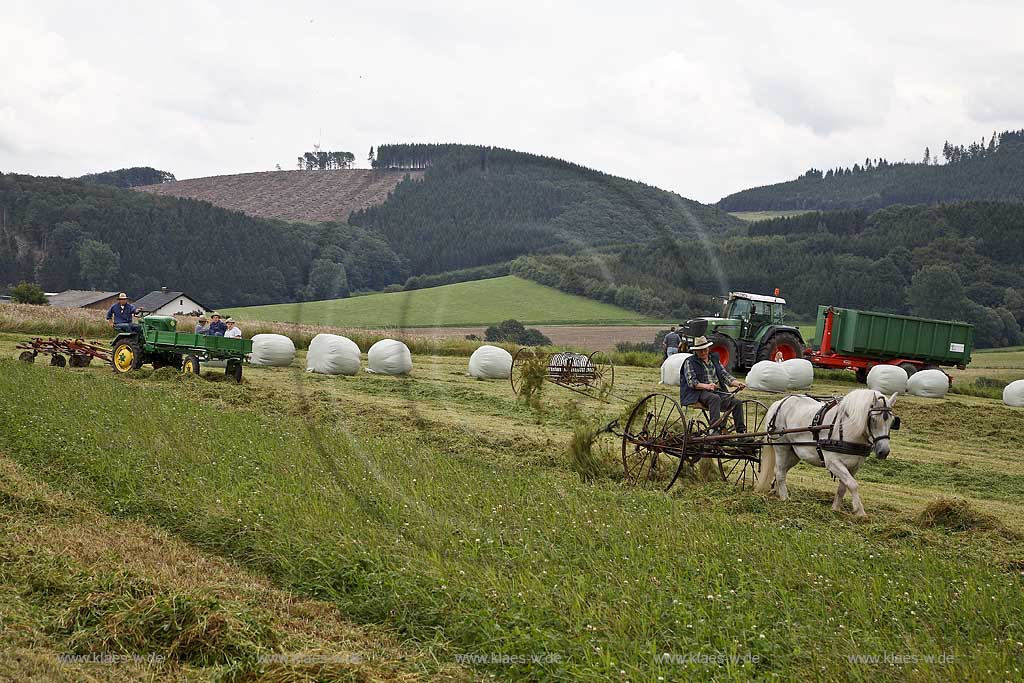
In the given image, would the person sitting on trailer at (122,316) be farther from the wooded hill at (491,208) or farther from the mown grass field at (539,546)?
the wooded hill at (491,208)

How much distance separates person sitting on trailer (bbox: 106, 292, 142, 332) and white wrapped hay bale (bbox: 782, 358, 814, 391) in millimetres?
16460

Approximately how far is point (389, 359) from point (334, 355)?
4.65 ft

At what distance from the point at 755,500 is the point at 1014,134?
138 metres

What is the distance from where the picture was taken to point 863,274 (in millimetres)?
28078

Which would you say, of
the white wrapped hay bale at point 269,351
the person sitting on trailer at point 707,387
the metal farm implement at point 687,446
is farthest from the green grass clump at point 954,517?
the white wrapped hay bale at point 269,351

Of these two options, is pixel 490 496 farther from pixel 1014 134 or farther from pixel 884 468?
pixel 1014 134

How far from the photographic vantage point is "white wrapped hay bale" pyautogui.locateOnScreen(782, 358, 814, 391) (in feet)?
80.4

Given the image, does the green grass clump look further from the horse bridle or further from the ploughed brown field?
the ploughed brown field

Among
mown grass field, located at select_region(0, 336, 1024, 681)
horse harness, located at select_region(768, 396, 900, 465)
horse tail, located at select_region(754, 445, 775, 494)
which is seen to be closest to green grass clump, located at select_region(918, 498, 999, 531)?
mown grass field, located at select_region(0, 336, 1024, 681)

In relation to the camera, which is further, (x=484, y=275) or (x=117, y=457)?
(x=117, y=457)

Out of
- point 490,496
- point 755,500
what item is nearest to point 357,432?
point 490,496

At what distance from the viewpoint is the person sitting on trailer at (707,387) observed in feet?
34.7

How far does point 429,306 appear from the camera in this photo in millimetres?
7070

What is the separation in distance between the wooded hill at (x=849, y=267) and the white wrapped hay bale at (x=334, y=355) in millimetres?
9843
